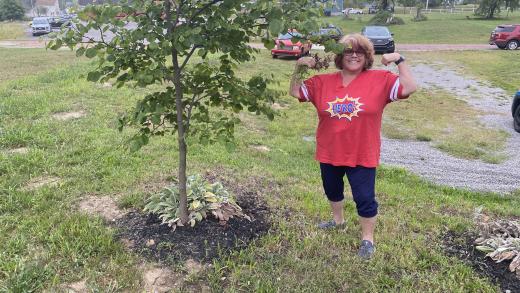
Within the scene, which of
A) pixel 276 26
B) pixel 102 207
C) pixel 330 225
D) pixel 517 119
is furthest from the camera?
pixel 517 119

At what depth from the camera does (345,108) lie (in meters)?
3.24

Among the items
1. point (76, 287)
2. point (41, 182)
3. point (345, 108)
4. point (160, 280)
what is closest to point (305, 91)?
point (345, 108)

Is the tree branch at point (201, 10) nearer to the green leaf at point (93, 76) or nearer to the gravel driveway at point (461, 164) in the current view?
the green leaf at point (93, 76)

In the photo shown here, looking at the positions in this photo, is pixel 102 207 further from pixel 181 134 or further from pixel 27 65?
pixel 27 65

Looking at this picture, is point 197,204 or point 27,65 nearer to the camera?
point 197,204

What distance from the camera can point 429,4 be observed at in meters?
74.8

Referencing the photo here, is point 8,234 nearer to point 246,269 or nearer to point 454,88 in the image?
point 246,269

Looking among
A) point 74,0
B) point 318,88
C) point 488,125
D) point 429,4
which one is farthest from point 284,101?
point 429,4

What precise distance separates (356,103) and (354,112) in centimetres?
6

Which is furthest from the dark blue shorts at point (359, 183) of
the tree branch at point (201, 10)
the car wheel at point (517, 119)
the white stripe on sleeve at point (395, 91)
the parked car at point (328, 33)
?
the car wheel at point (517, 119)

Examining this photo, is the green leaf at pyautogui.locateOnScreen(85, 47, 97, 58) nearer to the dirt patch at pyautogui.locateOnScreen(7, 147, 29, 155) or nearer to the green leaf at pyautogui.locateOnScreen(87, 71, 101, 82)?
the green leaf at pyautogui.locateOnScreen(87, 71, 101, 82)

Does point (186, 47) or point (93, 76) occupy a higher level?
point (186, 47)

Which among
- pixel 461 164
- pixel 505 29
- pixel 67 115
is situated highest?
pixel 505 29

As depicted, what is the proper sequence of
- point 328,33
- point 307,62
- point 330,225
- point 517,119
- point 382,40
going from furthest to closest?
1. point 382,40
2. point 517,119
3. point 330,225
4. point 307,62
5. point 328,33
